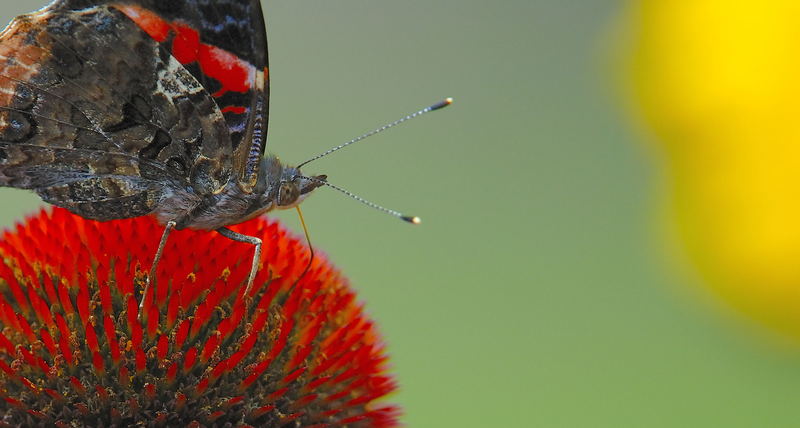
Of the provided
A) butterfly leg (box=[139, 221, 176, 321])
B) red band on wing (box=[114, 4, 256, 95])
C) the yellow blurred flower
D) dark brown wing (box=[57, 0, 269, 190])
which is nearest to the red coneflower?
butterfly leg (box=[139, 221, 176, 321])

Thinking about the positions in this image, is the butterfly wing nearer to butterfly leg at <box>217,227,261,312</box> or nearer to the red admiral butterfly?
the red admiral butterfly

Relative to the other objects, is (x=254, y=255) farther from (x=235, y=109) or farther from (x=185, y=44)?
(x=185, y=44)

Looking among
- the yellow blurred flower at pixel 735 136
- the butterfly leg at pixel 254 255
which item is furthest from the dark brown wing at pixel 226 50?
the yellow blurred flower at pixel 735 136

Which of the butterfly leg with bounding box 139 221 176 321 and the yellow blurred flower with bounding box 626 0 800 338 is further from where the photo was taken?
the yellow blurred flower with bounding box 626 0 800 338

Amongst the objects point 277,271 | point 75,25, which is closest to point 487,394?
point 277,271

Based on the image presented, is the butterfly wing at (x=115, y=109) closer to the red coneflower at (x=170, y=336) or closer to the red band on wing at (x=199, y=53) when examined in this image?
the red band on wing at (x=199, y=53)

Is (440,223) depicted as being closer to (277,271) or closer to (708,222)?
(708,222)

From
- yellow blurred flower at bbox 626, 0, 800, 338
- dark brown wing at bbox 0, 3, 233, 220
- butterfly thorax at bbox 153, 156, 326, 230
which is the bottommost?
butterfly thorax at bbox 153, 156, 326, 230
